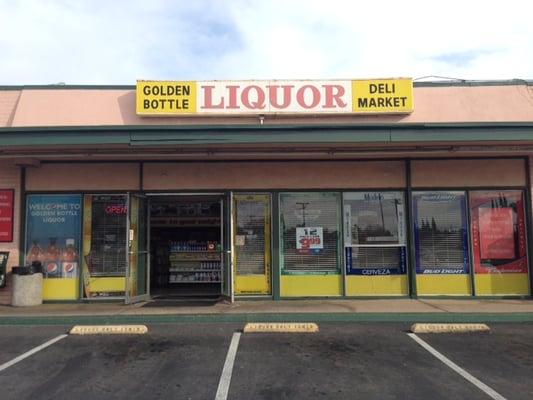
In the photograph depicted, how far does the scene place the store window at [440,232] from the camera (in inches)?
452

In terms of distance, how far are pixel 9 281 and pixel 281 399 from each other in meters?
8.50

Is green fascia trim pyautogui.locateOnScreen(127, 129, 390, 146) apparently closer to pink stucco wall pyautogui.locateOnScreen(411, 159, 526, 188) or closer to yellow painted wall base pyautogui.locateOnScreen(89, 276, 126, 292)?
pink stucco wall pyautogui.locateOnScreen(411, 159, 526, 188)

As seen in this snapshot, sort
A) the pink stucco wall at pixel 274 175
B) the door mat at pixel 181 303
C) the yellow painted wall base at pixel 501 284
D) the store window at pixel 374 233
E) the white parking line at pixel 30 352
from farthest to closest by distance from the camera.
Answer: the pink stucco wall at pixel 274 175, the store window at pixel 374 233, the yellow painted wall base at pixel 501 284, the door mat at pixel 181 303, the white parking line at pixel 30 352

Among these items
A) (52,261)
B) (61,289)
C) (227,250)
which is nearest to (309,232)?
(227,250)

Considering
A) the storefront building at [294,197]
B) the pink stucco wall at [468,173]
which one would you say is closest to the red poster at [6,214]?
the storefront building at [294,197]

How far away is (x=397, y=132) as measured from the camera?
9.80 meters

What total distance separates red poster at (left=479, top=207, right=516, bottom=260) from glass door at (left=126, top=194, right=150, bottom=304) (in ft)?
26.0

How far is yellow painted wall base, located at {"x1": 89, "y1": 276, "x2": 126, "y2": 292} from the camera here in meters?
11.5

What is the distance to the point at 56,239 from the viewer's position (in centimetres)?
1162

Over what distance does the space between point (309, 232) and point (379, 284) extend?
2007 mm

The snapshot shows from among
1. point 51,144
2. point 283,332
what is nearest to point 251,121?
point 51,144

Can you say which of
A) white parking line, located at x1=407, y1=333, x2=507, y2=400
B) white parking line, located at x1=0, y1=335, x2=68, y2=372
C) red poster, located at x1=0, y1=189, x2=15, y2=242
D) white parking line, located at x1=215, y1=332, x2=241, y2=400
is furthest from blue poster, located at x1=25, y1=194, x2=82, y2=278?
white parking line, located at x1=407, y1=333, x2=507, y2=400

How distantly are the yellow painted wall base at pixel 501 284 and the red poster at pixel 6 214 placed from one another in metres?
10.8

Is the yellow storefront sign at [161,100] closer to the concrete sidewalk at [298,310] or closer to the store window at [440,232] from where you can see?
the concrete sidewalk at [298,310]
